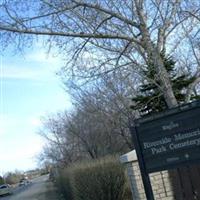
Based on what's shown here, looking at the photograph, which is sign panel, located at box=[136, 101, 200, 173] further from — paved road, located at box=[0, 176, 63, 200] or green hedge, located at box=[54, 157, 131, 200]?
paved road, located at box=[0, 176, 63, 200]

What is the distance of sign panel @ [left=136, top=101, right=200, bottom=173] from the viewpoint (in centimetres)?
827

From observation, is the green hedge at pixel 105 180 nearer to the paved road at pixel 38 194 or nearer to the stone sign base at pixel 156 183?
the stone sign base at pixel 156 183

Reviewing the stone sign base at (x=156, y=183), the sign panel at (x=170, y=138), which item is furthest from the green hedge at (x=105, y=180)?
the sign panel at (x=170, y=138)

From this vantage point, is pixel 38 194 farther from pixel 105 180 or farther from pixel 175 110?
pixel 175 110

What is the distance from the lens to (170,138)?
8523mm

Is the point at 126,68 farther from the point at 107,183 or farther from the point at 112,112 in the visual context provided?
the point at 112,112

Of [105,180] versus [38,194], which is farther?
[38,194]

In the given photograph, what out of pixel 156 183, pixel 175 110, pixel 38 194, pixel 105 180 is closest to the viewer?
pixel 175 110

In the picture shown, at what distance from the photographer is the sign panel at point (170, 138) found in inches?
325

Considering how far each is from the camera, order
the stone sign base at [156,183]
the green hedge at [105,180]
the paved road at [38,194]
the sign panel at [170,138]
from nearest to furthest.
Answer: the sign panel at [170,138], the stone sign base at [156,183], the green hedge at [105,180], the paved road at [38,194]

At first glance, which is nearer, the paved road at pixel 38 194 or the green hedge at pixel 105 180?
the green hedge at pixel 105 180

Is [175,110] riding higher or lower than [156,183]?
higher

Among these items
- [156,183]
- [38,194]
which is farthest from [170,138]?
[38,194]

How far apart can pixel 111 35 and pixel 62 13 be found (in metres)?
1.43
